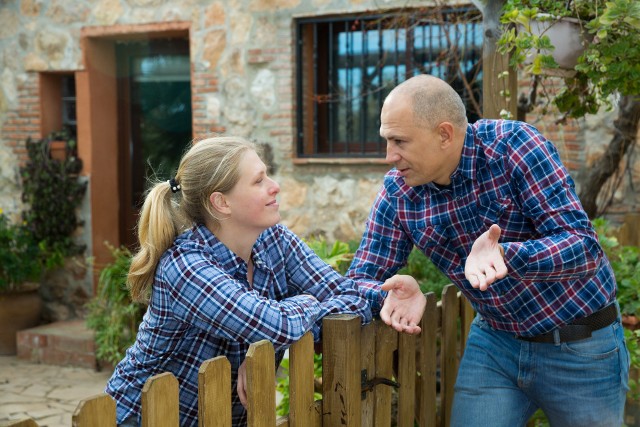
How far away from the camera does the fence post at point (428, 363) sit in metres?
2.75

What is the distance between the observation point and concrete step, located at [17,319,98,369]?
273 inches

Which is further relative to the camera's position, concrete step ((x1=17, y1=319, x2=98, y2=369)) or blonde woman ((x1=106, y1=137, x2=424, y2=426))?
concrete step ((x1=17, y1=319, x2=98, y2=369))

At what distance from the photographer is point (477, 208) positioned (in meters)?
2.43

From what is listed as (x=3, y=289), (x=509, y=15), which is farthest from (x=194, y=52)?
(x=509, y=15)

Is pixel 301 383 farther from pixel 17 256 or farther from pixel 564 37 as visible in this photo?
pixel 17 256

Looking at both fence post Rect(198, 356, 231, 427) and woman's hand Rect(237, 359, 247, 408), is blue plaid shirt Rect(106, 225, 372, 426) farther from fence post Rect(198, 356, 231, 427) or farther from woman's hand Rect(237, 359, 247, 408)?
fence post Rect(198, 356, 231, 427)

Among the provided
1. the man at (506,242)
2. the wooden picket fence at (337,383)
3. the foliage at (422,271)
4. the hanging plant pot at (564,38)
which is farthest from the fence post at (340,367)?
the foliage at (422,271)

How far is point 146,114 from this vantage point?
8.20m

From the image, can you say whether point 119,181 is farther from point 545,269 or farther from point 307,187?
point 545,269

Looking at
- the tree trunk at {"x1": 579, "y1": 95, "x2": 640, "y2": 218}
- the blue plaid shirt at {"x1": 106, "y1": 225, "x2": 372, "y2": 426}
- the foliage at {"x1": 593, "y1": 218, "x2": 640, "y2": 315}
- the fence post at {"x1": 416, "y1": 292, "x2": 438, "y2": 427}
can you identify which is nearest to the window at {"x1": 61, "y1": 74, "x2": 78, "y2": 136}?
the tree trunk at {"x1": 579, "y1": 95, "x2": 640, "y2": 218}

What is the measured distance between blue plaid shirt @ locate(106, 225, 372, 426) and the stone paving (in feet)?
10.4

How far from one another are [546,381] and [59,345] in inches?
215

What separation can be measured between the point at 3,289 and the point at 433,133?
5.98 metres

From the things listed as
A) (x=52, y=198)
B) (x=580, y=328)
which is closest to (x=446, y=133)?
(x=580, y=328)
